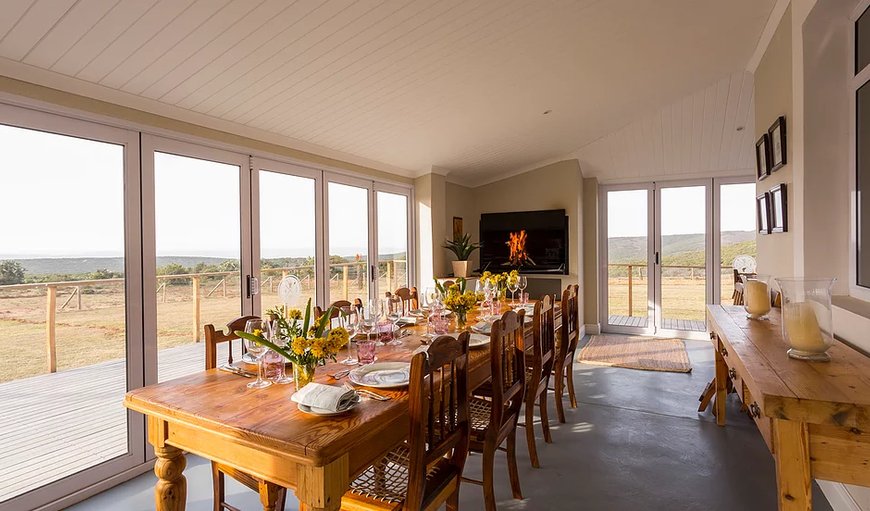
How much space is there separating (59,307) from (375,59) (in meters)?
2.39

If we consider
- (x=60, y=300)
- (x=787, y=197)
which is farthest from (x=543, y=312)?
(x=60, y=300)

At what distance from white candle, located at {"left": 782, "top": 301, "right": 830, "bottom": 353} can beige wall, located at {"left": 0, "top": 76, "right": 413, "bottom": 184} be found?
11.7 ft

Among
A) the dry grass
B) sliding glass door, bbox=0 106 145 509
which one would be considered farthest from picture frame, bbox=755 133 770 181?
sliding glass door, bbox=0 106 145 509

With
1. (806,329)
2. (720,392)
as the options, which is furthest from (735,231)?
(806,329)

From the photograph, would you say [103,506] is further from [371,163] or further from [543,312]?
[371,163]

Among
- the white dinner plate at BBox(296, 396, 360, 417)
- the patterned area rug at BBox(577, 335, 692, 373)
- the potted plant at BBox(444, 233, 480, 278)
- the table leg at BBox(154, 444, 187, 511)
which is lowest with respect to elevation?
the patterned area rug at BBox(577, 335, 692, 373)

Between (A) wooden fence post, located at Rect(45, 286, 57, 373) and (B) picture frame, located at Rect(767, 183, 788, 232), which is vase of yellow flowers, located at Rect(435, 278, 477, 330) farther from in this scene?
(A) wooden fence post, located at Rect(45, 286, 57, 373)

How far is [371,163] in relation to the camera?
508 centimetres

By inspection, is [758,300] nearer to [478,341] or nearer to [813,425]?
[813,425]

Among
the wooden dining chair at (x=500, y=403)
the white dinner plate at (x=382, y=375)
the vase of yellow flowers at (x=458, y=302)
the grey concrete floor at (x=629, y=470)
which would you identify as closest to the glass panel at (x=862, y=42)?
the wooden dining chair at (x=500, y=403)

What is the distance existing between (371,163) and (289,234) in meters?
1.38

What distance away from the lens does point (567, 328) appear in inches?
140

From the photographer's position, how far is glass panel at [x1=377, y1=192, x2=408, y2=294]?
5.40 metres

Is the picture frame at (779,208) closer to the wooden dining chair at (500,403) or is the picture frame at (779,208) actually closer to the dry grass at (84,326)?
the wooden dining chair at (500,403)
